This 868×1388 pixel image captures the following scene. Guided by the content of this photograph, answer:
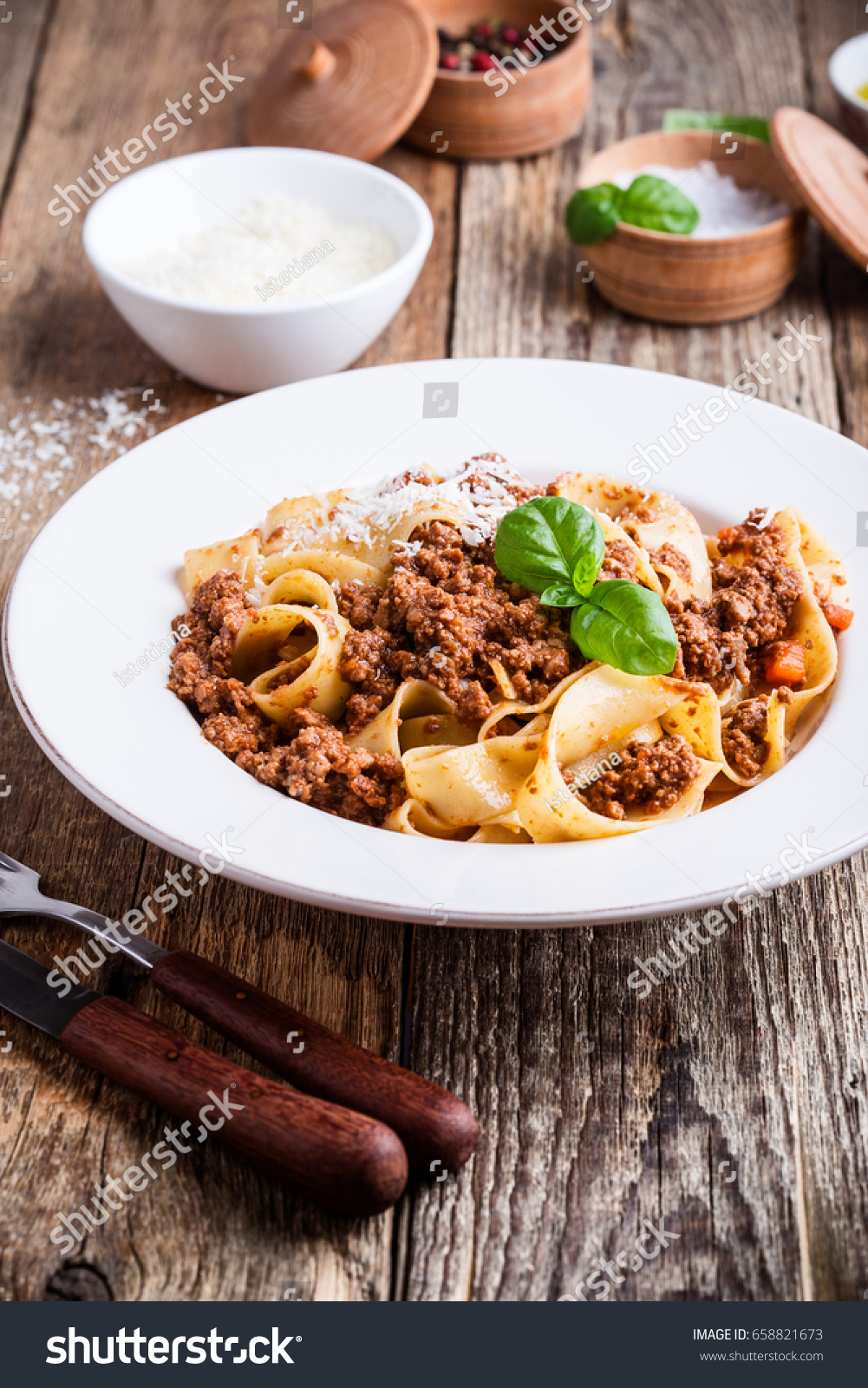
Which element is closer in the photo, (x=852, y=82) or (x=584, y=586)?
(x=584, y=586)

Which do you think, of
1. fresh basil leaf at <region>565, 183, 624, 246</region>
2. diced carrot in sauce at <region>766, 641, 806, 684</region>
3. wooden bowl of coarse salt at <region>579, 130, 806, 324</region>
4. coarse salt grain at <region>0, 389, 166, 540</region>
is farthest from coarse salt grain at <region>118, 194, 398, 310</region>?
diced carrot in sauce at <region>766, 641, 806, 684</region>

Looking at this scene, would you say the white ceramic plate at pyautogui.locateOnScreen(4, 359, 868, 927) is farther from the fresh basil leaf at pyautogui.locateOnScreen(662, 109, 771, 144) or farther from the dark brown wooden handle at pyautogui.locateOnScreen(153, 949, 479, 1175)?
the fresh basil leaf at pyautogui.locateOnScreen(662, 109, 771, 144)

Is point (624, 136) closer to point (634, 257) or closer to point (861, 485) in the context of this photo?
point (634, 257)

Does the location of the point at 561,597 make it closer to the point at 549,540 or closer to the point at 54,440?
the point at 549,540

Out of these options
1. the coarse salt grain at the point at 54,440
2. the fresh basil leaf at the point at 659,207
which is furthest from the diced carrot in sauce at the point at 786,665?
the coarse salt grain at the point at 54,440

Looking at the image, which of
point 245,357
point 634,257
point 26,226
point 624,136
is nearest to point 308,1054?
point 245,357

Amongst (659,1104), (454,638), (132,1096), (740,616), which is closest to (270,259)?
(454,638)
